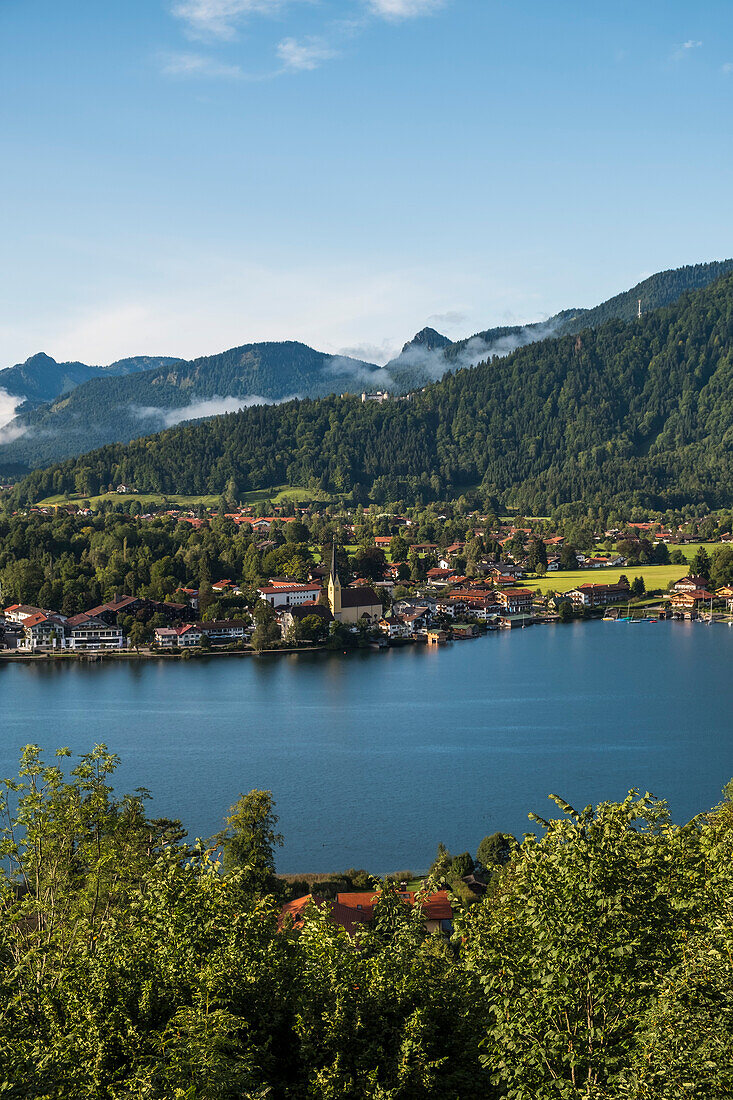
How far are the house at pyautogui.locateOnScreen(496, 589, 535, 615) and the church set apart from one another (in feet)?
21.5

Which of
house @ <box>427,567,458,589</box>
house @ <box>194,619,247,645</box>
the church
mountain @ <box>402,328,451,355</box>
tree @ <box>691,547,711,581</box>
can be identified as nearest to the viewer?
house @ <box>194,619,247,645</box>

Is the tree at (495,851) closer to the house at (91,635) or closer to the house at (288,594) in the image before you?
the house at (91,635)

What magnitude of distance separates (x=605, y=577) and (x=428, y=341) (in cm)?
14481

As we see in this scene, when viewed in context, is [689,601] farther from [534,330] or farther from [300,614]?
[534,330]

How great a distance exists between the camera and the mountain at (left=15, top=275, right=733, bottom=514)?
7512 cm

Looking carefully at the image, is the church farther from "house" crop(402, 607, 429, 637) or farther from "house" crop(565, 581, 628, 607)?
"house" crop(565, 581, 628, 607)

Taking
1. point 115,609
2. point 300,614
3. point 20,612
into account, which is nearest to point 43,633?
point 20,612

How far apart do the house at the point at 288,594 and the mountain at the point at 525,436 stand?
105ft

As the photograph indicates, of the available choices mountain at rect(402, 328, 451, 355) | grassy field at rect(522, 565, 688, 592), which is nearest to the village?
grassy field at rect(522, 565, 688, 592)

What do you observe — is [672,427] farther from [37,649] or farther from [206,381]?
[206,381]

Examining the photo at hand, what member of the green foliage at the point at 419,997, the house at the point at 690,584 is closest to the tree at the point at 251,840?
the green foliage at the point at 419,997

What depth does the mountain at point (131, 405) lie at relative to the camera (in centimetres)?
14038

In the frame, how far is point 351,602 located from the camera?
38.3 metres

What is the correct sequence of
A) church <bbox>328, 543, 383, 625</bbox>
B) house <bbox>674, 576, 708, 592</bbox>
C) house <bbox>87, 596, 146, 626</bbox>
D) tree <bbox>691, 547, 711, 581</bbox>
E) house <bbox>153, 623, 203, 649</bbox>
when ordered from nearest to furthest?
house <bbox>153, 623, 203, 649</bbox> < house <bbox>87, 596, 146, 626</bbox> < church <bbox>328, 543, 383, 625</bbox> < house <bbox>674, 576, 708, 592</bbox> < tree <bbox>691, 547, 711, 581</bbox>
